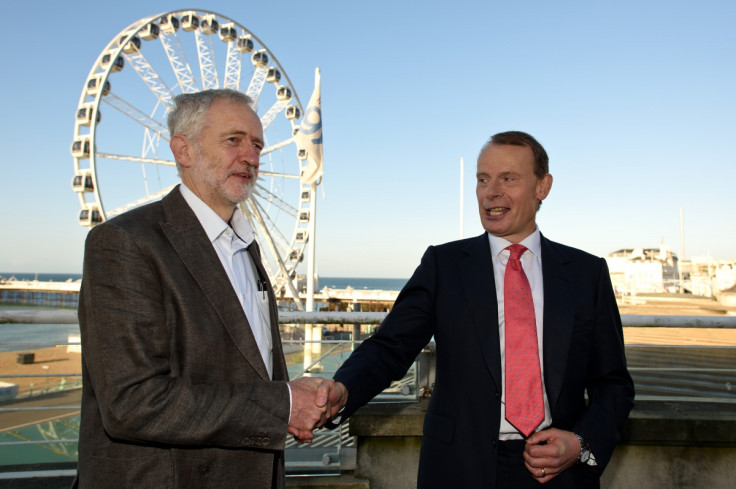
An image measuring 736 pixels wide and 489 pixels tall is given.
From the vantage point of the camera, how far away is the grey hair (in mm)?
1710

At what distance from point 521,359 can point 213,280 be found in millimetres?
1023

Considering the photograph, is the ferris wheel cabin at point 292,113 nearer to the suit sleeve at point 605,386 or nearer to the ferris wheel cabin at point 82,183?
the ferris wheel cabin at point 82,183

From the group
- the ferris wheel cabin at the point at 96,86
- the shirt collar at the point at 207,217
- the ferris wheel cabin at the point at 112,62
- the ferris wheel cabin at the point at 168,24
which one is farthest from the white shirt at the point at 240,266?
the ferris wheel cabin at the point at 168,24

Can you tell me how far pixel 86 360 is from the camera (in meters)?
1.40

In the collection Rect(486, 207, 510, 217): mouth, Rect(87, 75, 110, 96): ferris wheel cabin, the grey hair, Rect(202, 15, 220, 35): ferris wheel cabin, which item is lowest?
Rect(486, 207, 510, 217): mouth

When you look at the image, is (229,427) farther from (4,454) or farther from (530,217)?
(4,454)

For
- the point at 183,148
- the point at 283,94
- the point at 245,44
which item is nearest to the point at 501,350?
the point at 183,148

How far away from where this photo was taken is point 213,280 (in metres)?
1.51

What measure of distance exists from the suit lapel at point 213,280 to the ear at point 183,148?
0.24 m

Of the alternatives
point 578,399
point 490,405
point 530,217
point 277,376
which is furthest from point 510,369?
point 277,376

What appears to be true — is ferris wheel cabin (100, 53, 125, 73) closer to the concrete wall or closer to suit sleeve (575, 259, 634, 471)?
the concrete wall

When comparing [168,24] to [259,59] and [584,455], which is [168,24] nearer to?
[259,59]

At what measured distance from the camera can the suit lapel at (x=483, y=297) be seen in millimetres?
1752

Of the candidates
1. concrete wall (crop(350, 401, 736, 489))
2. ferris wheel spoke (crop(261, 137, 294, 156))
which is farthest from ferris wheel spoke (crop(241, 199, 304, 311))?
concrete wall (crop(350, 401, 736, 489))
